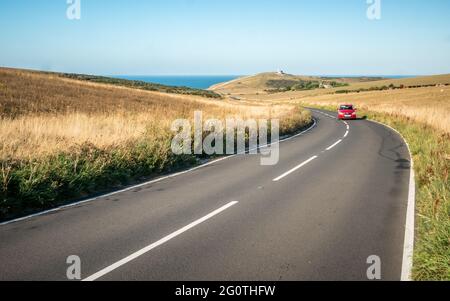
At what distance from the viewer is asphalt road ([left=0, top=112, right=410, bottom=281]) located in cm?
469

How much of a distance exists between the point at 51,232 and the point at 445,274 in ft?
19.0

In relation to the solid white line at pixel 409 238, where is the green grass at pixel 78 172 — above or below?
above

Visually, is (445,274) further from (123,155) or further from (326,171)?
(123,155)

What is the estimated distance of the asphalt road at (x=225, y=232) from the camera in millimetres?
4691

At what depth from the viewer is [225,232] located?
237 inches

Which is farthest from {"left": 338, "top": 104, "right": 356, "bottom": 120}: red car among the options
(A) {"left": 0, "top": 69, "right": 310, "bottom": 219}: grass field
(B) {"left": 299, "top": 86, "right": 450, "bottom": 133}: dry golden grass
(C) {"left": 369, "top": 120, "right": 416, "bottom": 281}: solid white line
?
(C) {"left": 369, "top": 120, "right": 416, "bottom": 281}: solid white line

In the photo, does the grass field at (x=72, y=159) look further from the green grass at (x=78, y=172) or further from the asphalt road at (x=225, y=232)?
the asphalt road at (x=225, y=232)

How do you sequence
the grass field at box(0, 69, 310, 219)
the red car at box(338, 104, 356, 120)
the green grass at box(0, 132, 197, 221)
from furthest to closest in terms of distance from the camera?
the red car at box(338, 104, 356, 120) < the grass field at box(0, 69, 310, 219) < the green grass at box(0, 132, 197, 221)

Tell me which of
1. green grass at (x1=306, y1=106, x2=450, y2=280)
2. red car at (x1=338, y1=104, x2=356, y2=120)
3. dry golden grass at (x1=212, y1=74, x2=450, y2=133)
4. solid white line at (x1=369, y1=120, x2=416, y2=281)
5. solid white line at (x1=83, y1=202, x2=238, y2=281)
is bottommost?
solid white line at (x1=369, y1=120, x2=416, y2=281)

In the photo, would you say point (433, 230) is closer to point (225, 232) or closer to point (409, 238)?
point (409, 238)

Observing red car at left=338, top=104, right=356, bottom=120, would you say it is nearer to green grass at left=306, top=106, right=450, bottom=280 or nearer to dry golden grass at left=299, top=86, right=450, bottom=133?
dry golden grass at left=299, top=86, right=450, bottom=133

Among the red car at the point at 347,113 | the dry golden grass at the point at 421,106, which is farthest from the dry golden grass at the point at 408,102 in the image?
the red car at the point at 347,113

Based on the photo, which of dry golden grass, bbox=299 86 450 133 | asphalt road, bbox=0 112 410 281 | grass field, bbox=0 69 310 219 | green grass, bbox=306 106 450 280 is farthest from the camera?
dry golden grass, bbox=299 86 450 133

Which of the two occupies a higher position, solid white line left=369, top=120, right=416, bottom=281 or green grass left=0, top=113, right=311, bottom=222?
green grass left=0, top=113, right=311, bottom=222
